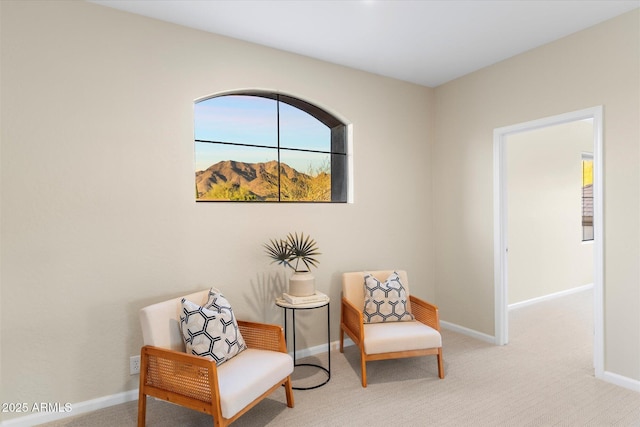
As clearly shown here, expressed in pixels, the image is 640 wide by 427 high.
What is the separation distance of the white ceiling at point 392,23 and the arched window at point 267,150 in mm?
529

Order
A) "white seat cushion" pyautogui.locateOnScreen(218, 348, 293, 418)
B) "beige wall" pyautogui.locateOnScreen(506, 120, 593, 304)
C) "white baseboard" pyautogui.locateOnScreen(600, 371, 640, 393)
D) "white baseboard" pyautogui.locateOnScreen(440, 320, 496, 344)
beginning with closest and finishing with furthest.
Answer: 1. "white seat cushion" pyautogui.locateOnScreen(218, 348, 293, 418)
2. "white baseboard" pyautogui.locateOnScreen(600, 371, 640, 393)
3. "white baseboard" pyautogui.locateOnScreen(440, 320, 496, 344)
4. "beige wall" pyautogui.locateOnScreen(506, 120, 593, 304)

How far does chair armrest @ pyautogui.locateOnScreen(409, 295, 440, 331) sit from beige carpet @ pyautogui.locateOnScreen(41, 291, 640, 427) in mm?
368

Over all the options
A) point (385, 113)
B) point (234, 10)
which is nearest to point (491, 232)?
point (385, 113)

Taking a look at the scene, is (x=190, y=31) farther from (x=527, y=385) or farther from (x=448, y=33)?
(x=527, y=385)

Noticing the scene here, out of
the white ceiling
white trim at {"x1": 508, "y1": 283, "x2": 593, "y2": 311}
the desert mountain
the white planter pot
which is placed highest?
the white ceiling

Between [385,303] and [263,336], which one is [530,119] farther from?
[263,336]

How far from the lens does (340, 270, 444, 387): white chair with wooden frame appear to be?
277 centimetres

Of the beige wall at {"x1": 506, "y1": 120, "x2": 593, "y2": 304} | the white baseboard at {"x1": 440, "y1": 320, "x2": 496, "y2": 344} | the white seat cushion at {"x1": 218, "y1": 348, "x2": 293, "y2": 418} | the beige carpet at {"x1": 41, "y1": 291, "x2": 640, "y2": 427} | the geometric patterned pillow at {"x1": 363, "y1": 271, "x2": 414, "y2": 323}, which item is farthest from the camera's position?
the beige wall at {"x1": 506, "y1": 120, "x2": 593, "y2": 304}

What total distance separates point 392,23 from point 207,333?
2.53 m

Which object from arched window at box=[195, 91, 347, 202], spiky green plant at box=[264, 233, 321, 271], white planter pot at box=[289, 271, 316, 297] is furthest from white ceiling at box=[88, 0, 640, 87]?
white planter pot at box=[289, 271, 316, 297]

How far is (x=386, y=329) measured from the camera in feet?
9.67

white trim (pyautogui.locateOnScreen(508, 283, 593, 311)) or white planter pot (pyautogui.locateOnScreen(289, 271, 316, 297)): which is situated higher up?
white planter pot (pyautogui.locateOnScreen(289, 271, 316, 297))

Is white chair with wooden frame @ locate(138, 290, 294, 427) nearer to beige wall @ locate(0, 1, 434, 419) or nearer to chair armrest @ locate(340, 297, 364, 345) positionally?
beige wall @ locate(0, 1, 434, 419)

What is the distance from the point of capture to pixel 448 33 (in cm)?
298
